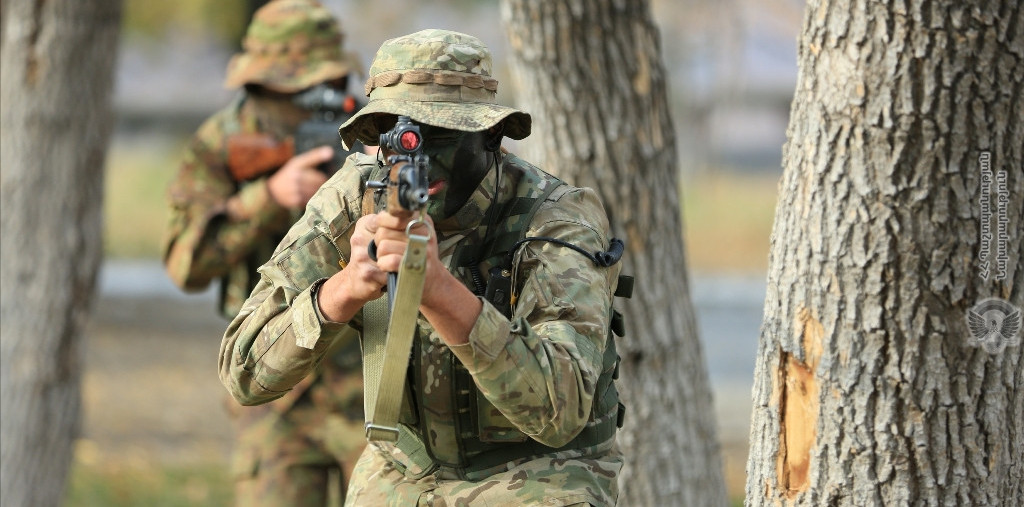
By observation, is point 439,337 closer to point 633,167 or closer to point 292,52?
point 633,167

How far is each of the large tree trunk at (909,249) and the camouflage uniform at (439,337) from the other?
509 millimetres

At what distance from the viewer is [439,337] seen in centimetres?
286

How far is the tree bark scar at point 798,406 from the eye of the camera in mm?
2949

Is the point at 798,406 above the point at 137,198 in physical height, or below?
above

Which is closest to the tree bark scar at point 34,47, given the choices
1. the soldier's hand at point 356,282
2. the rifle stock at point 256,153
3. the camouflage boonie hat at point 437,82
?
the rifle stock at point 256,153

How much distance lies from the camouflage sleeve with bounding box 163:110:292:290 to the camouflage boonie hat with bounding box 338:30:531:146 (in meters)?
1.92

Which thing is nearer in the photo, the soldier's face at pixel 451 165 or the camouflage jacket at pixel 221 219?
the soldier's face at pixel 451 165

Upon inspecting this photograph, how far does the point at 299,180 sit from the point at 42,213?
1546 millimetres

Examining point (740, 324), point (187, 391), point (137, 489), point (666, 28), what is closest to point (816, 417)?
point (137, 489)

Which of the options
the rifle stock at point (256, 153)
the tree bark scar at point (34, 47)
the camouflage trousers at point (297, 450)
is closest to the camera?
the camouflage trousers at point (297, 450)

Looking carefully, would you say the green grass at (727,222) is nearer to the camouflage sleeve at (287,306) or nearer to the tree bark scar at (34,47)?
the tree bark scar at (34,47)

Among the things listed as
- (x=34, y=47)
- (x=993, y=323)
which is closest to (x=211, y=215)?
(x=34, y=47)

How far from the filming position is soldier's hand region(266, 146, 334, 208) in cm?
462

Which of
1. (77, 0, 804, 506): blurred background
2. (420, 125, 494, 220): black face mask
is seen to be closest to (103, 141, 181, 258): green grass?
(77, 0, 804, 506): blurred background
